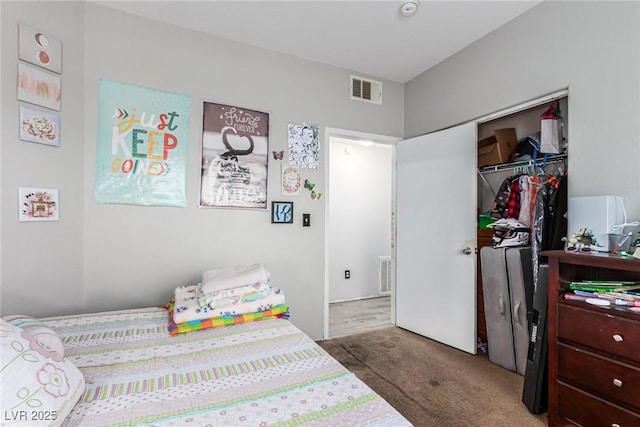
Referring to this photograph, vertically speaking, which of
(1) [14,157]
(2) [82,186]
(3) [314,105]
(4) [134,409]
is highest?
(3) [314,105]

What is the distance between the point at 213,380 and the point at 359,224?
3.69 meters

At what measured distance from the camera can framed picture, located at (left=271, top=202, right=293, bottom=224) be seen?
8.98 feet

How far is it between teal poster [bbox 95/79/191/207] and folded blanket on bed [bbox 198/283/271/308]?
93 cm

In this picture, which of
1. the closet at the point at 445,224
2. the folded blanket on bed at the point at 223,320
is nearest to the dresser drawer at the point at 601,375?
the closet at the point at 445,224

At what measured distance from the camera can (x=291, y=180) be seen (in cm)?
280

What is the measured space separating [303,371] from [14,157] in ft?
6.56

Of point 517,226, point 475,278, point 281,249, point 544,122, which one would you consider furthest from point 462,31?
point 281,249

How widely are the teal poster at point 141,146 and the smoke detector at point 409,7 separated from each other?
1.75 metres

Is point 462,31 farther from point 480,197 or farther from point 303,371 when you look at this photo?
point 303,371

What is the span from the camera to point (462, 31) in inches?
98.3

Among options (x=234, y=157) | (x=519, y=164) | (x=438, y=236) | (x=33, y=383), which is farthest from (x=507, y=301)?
(x=33, y=383)

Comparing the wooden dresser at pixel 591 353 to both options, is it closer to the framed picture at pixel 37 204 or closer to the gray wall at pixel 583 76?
the gray wall at pixel 583 76

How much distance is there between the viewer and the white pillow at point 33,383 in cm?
81

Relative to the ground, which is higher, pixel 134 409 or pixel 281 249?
pixel 281 249
